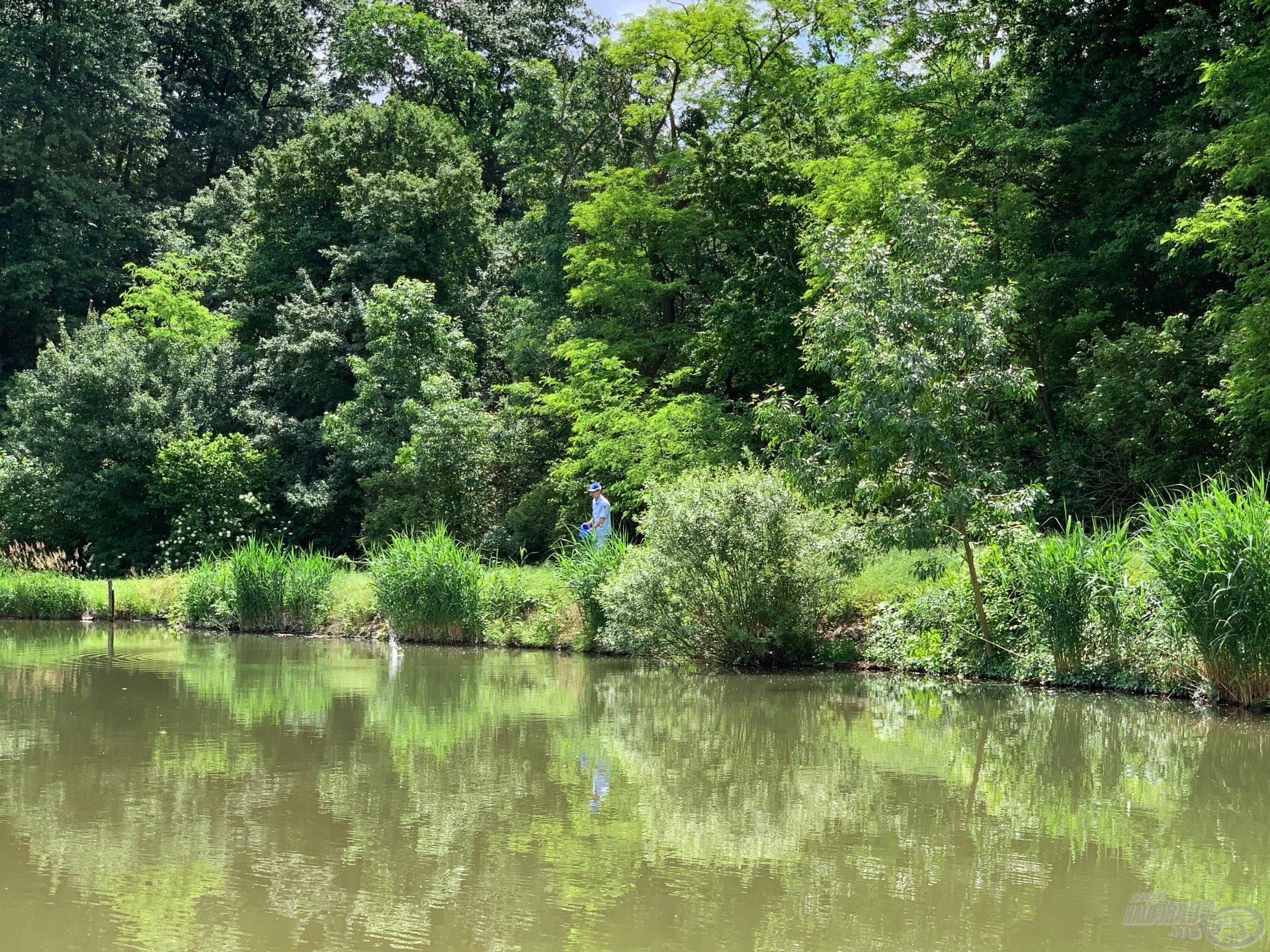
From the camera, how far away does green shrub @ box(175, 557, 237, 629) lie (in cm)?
2258

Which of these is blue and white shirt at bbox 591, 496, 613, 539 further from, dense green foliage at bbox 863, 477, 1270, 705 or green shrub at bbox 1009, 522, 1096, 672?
green shrub at bbox 1009, 522, 1096, 672

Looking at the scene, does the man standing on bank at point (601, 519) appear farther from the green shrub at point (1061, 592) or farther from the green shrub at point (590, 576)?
the green shrub at point (1061, 592)

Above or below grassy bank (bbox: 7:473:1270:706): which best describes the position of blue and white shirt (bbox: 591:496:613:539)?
above

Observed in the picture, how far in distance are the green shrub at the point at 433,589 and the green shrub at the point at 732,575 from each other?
4.61 meters

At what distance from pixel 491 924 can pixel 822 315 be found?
33.9 ft

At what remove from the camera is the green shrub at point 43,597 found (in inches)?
1010

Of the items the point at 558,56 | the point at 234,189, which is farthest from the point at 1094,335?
the point at 234,189

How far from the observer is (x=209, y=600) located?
22891 mm

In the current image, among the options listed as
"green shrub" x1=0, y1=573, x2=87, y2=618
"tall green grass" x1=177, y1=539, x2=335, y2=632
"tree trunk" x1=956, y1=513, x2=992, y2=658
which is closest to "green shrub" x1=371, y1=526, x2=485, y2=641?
"tall green grass" x1=177, y1=539, x2=335, y2=632

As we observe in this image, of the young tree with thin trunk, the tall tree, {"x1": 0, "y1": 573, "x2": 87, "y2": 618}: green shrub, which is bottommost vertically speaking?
{"x1": 0, "y1": 573, "x2": 87, "y2": 618}: green shrub

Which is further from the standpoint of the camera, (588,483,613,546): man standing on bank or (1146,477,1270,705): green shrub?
(588,483,613,546): man standing on bank

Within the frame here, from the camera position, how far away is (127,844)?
22.3 feet

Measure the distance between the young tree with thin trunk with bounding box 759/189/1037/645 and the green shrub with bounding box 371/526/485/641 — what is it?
6522mm

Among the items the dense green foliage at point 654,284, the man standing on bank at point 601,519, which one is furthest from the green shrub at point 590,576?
the dense green foliage at point 654,284
